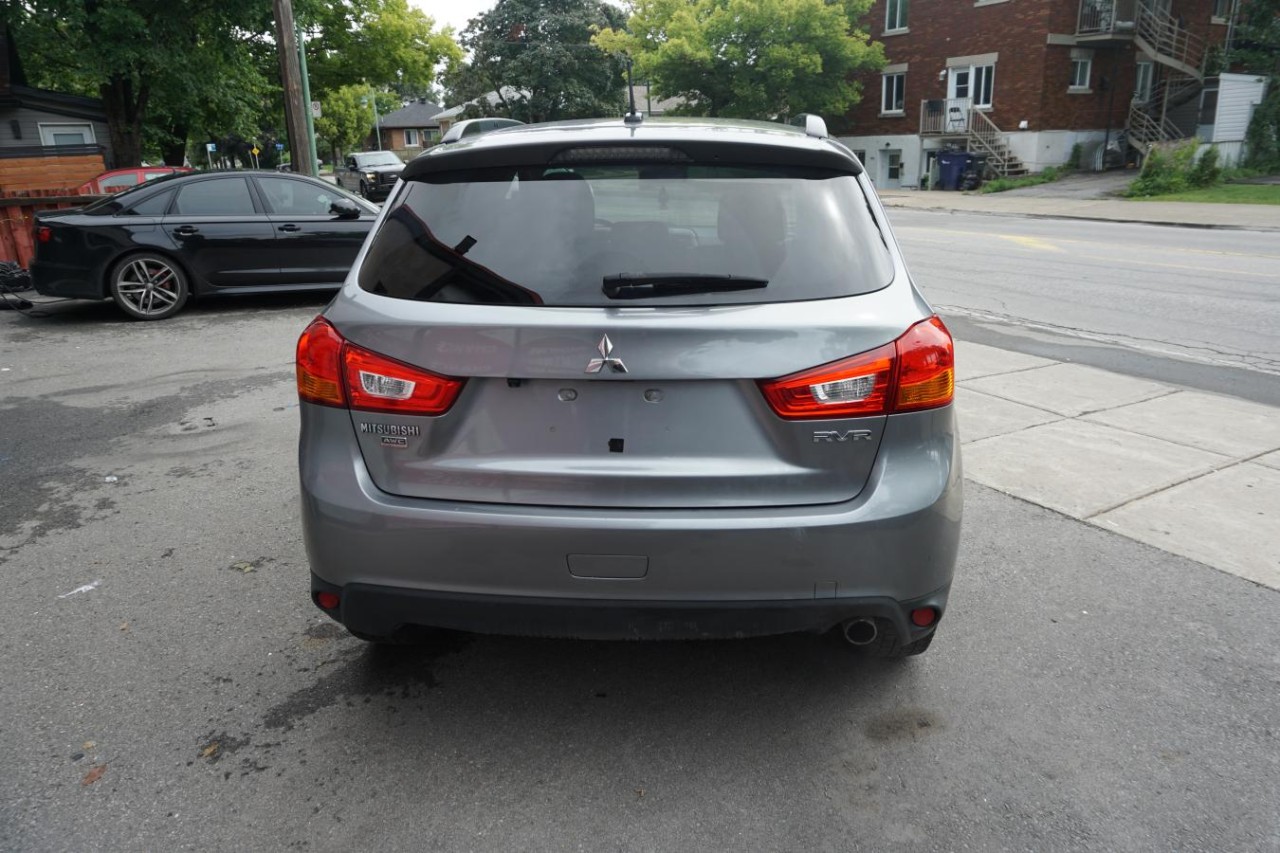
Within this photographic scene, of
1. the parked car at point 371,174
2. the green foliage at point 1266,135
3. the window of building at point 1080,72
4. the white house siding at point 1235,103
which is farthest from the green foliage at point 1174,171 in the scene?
the parked car at point 371,174

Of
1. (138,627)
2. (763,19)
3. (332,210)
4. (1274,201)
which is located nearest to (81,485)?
(138,627)

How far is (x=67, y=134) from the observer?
24.9m

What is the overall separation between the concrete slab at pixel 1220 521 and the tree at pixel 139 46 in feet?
65.2

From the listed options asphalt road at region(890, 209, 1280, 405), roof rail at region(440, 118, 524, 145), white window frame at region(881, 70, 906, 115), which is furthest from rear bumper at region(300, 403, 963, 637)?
white window frame at region(881, 70, 906, 115)

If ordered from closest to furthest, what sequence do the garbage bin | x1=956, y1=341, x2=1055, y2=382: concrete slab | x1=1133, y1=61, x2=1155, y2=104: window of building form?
x1=956, y1=341, x2=1055, y2=382: concrete slab
the garbage bin
x1=1133, y1=61, x2=1155, y2=104: window of building

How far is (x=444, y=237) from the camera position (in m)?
2.78

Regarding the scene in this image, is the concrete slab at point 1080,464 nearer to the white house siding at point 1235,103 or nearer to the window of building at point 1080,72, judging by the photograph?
the white house siding at point 1235,103

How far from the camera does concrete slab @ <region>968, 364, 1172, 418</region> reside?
6.31 meters

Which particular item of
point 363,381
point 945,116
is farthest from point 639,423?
point 945,116

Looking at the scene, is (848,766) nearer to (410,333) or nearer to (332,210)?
(410,333)

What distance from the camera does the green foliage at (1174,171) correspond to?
26186mm

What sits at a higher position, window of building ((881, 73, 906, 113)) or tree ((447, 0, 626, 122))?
tree ((447, 0, 626, 122))

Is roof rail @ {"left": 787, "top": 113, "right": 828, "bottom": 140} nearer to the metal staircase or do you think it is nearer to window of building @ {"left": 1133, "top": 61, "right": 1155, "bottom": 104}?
the metal staircase

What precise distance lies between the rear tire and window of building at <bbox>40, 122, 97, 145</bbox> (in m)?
18.8
